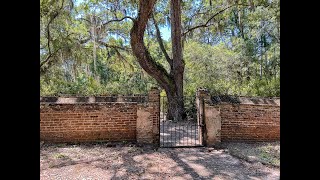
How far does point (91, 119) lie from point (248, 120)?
16.3 feet

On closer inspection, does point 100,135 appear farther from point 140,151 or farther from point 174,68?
point 174,68

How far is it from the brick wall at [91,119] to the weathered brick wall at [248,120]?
231 centimetres

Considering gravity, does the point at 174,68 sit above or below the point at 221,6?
below

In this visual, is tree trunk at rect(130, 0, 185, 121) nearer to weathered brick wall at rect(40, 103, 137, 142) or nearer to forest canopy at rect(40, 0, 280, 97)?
forest canopy at rect(40, 0, 280, 97)

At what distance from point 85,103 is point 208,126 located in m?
3.85

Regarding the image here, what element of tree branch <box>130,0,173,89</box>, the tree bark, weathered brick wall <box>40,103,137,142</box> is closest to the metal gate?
the tree bark

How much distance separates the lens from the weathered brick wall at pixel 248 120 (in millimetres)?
8297

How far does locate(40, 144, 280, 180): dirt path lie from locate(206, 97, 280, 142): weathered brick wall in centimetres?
118

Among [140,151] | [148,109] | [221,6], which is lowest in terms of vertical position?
[140,151]

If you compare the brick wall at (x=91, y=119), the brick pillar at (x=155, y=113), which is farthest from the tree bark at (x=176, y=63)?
the brick wall at (x=91, y=119)

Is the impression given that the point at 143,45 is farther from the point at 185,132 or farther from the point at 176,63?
the point at 185,132

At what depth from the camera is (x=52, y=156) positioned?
6660 millimetres

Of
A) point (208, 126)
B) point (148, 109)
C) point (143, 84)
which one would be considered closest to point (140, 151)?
point (148, 109)
